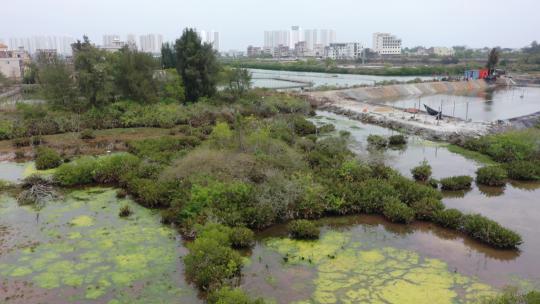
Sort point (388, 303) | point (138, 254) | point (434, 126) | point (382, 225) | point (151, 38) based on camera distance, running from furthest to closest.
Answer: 1. point (151, 38)
2. point (434, 126)
3. point (382, 225)
4. point (138, 254)
5. point (388, 303)

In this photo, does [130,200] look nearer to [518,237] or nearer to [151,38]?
[518,237]

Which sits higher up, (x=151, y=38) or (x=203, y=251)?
(x=151, y=38)

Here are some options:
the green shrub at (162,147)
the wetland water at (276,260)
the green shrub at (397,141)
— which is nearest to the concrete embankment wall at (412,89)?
the green shrub at (397,141)

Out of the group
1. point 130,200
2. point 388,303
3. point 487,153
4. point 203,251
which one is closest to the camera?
point 388,303

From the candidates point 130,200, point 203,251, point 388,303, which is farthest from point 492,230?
point 130,200

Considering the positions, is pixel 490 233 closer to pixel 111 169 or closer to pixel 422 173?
pixel 422 173

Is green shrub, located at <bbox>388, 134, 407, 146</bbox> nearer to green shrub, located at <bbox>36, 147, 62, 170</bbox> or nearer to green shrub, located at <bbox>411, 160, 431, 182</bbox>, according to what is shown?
green shrub, located at <bbox>411, 160, 431, 182</bbox>
